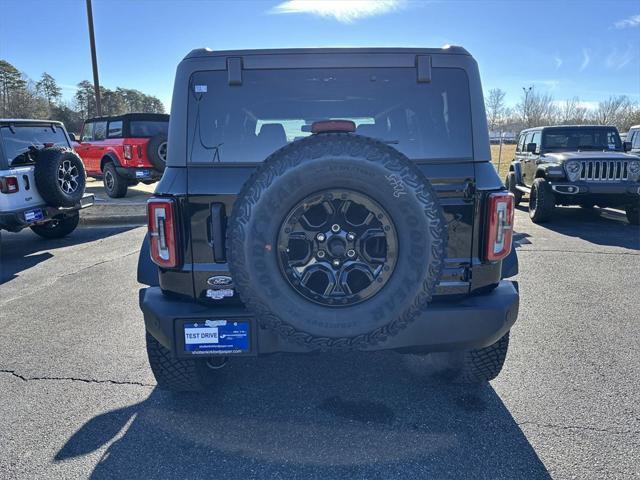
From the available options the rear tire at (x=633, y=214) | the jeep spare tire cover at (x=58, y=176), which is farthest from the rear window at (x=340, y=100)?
the rear tire at (x=633, y=214)

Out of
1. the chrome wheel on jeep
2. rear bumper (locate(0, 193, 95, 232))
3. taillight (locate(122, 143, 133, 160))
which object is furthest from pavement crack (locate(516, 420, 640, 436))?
taillight (locate(122, 143, 133, 160))

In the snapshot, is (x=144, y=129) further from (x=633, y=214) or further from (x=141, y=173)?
(x=633, y=214)

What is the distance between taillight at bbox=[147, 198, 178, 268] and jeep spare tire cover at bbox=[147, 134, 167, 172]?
971 centimetres

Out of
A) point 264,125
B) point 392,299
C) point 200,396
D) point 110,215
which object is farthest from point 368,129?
point 110,215

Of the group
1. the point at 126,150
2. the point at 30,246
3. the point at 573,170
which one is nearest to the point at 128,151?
the point at 126,150

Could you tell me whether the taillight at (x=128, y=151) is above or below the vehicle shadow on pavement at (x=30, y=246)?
above

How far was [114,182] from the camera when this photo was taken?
1177 centimetres

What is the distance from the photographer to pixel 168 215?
2213 mm

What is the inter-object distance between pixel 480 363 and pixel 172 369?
1.86m

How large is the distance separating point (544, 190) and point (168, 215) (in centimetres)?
804

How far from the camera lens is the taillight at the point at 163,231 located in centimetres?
221

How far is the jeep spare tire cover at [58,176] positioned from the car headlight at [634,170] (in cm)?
939

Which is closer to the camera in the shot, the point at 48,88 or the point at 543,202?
the point at 543,202

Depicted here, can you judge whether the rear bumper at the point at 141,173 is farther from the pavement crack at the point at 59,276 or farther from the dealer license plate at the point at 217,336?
the dealer license plate at the point at 217,336
